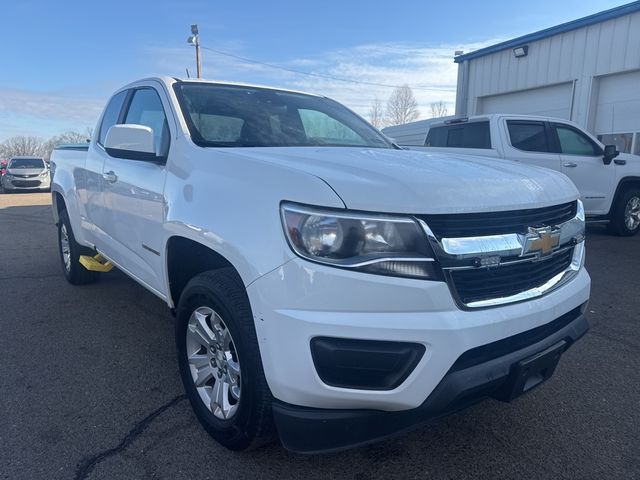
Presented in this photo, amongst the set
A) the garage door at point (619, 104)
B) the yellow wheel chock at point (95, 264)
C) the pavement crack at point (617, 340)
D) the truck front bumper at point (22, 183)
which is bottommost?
the truck front bumper at point (22, 183)

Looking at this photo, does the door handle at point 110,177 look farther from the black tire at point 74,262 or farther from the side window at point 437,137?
the side window at point 437,137

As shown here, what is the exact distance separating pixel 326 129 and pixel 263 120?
1.59ft

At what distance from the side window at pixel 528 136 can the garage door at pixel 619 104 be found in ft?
14.1

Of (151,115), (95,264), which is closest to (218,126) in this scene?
(151,115)

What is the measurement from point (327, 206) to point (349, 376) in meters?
0.62

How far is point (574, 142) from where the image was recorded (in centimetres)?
786

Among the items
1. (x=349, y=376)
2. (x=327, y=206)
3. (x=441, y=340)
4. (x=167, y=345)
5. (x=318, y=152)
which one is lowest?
(x=167, y=345)

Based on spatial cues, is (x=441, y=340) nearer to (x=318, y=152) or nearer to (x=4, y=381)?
(x=318, y=152)

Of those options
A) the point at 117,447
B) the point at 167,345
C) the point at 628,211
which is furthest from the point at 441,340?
the point at 628,211

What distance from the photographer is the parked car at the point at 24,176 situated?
19438mm

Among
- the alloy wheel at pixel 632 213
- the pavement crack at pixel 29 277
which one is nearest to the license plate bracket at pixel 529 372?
the pavement crack at pixel 29 277

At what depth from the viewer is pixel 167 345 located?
361 centimetres

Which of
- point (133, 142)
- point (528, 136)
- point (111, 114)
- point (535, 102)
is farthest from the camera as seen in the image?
point (535, 102)

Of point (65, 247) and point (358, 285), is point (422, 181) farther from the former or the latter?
point (65, 247)
